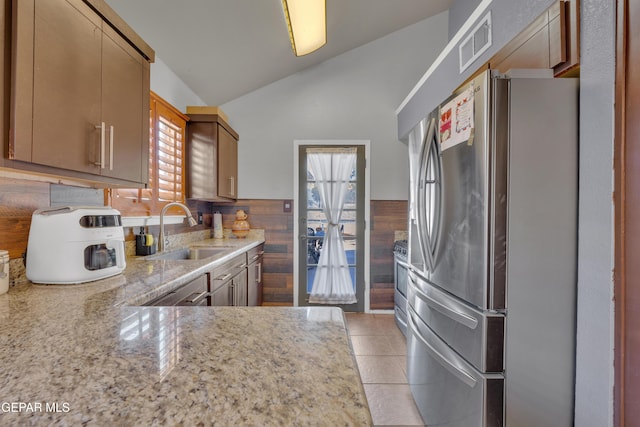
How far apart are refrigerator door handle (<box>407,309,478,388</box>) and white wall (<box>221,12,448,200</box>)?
1982 millimetres

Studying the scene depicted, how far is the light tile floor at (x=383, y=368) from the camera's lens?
5.93 ft

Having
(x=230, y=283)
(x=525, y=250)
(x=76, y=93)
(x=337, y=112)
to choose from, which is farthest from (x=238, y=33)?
(x=525, y=250)

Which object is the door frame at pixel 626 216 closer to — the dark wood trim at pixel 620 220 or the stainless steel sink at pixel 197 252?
the dark wood trim at pixel 620 220

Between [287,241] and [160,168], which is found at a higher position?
[160,168]

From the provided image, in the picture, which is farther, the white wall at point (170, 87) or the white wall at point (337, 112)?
the white wall at point (337, 112)

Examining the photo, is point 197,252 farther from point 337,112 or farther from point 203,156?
point 337,112

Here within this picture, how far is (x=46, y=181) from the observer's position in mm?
1447

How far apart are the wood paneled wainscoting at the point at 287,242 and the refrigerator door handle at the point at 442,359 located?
1710 millimetres

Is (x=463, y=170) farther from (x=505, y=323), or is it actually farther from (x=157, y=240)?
(x=157, y=240)

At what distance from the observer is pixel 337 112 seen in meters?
3.53

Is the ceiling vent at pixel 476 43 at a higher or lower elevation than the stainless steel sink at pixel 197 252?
higher

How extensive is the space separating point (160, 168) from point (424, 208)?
1.95 metres

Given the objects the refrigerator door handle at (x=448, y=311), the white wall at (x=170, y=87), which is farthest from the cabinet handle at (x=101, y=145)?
the refrigerator door handle at (x=448, y=311)

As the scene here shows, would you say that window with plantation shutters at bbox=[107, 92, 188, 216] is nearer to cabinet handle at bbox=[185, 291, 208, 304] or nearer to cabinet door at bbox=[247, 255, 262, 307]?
cabinet handle at bbox=[185, 291, 208, 304]
